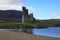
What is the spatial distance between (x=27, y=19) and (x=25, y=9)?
12.7m

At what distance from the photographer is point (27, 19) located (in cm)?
17912

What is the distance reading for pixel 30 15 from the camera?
180875mm

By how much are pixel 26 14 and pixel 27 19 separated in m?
6.63

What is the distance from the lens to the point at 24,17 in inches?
6821

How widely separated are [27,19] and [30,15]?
16.5ft

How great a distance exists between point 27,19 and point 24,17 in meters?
6.69

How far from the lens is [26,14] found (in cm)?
17438

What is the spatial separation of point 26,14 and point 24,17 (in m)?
3.47

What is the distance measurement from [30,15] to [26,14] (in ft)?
24.6

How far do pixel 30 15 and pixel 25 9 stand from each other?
1271 centimetres

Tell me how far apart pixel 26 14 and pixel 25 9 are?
612 cm

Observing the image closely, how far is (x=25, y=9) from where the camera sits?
17012 centimetres
